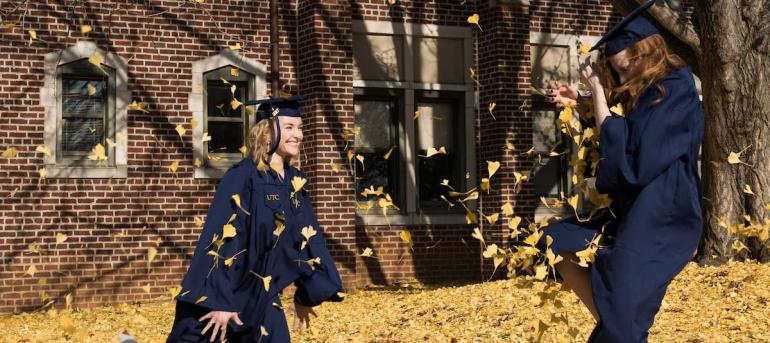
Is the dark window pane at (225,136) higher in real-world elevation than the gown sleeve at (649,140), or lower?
higher

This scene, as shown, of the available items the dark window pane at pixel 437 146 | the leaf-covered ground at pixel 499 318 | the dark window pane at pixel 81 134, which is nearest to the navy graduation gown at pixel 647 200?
the leaf-covered ground at pixel 499 318

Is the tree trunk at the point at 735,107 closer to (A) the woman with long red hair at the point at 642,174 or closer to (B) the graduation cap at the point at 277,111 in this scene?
(B) the graduation cap at the point at 277,111

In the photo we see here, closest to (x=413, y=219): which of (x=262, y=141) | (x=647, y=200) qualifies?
(x=262, y=141)

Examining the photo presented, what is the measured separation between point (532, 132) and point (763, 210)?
5.50m

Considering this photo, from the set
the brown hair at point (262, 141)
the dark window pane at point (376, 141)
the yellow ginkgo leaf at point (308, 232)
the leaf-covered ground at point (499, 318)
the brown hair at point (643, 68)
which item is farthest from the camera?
the dark window pane at point (376, 141)

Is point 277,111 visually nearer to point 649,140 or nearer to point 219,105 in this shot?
point 649,140

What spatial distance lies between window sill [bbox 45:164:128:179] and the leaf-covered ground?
2073 millimetres

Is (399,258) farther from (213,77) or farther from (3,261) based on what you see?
(3,261)

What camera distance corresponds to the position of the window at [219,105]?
15852 mm

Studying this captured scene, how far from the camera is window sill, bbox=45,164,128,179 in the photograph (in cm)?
1504

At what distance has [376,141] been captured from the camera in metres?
17.2

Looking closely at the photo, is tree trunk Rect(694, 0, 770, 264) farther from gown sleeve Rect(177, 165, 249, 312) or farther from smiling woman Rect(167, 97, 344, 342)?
gown sleeve Rect(177, 165, 249, 312)

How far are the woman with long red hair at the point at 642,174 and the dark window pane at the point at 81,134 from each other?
11.1m

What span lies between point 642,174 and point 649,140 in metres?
0.14
